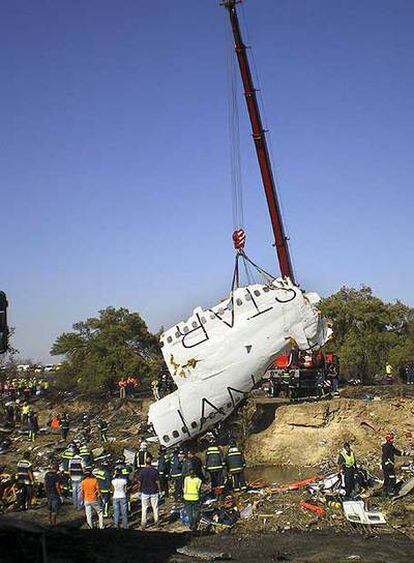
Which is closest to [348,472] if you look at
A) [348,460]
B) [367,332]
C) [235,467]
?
[348,460]

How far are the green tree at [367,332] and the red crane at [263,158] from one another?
43.6 ft

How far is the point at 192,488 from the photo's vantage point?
13.0 metres

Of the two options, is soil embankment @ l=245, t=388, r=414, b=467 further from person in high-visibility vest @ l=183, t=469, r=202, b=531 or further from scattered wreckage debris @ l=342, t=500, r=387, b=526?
person in high-visibility vest @ l=183, t=469, r=202, b=531

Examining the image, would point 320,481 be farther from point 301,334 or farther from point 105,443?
point 105,443

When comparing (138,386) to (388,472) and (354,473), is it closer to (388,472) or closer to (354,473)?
(354,473)

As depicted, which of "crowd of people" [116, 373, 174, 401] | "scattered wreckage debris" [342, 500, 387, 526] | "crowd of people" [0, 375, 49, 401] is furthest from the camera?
"crowd of people" [0, 375, 49, 401]

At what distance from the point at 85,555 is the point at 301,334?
1288 centimetres

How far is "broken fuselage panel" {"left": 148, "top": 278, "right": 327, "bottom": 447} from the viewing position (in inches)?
808

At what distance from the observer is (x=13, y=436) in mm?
27469

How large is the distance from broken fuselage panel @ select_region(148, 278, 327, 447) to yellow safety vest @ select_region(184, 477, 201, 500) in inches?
295

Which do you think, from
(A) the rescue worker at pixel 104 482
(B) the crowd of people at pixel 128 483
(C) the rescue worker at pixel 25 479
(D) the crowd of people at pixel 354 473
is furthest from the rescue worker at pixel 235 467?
(C) the rescue worker at pixel 25 479

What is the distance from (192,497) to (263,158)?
1757cm

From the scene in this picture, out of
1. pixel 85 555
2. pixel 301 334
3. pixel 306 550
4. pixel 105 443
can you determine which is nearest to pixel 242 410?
pixel 301 334

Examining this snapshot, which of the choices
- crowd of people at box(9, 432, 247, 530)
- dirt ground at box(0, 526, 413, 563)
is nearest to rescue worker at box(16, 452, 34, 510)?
crowd of people at box(9, 432, 247, 530)
